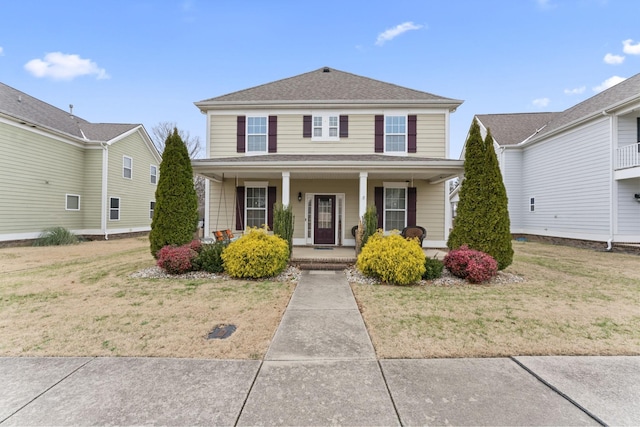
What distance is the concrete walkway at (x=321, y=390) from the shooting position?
214 centimetres

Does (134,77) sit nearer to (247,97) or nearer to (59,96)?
(59,96)

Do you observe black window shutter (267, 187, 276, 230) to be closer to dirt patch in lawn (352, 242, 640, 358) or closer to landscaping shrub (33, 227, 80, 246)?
dirt patch in lawn (352, 242, 640, 358)

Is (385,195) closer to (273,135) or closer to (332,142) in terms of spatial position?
(332,142)

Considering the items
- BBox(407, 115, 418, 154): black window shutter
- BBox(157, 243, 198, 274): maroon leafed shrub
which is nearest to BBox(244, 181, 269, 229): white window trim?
BBox(157, 243, 198, 274): maroon leafed shrub

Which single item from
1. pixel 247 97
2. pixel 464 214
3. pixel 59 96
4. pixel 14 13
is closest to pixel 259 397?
pixel 464 214

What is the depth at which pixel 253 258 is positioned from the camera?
6.59 meters

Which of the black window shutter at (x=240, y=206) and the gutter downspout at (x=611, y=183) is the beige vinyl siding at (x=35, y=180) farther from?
the gutter downspout at (x=611, y=183)

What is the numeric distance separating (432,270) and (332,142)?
6.33 metres

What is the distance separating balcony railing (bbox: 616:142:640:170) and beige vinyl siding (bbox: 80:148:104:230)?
23.1 meters

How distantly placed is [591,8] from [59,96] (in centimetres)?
2948

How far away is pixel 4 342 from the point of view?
131 inches

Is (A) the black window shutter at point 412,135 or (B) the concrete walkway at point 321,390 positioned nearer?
(B) the concrete walkway at point 321,390

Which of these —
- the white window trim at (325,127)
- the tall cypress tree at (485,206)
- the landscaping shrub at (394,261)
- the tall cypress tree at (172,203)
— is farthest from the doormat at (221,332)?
the white window trim at (325,127)

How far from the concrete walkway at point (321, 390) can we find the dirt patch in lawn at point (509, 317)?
0.25 metres
